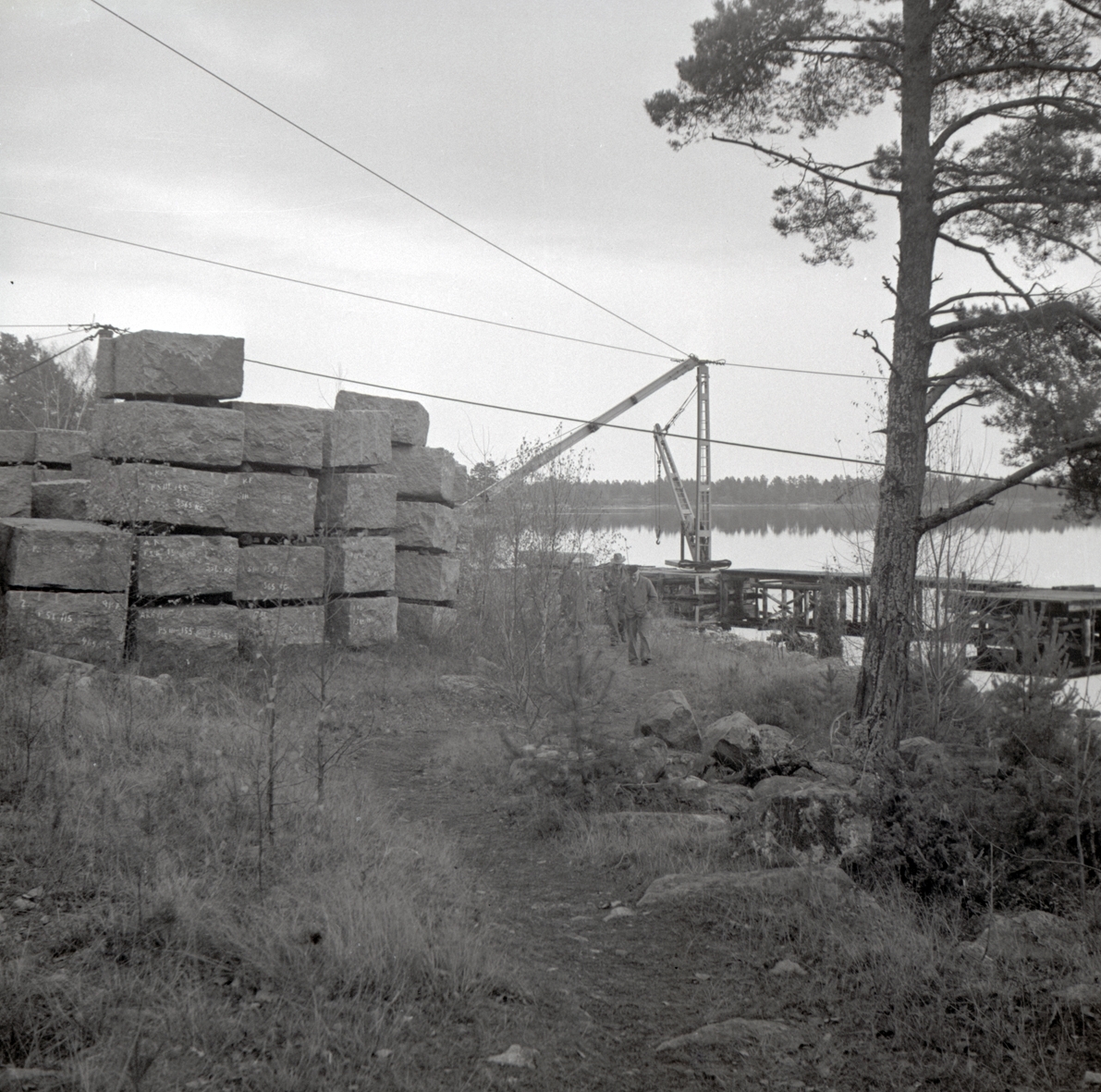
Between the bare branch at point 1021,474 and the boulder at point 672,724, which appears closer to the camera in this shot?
the bare branch at point 1021,474

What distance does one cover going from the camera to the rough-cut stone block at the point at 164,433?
1323 centimetres

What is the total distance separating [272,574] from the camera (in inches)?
563

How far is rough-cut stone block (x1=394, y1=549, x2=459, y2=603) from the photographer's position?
16.9m

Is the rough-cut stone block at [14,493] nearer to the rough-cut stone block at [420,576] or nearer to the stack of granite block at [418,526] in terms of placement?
the stack of granite block at [418,526]

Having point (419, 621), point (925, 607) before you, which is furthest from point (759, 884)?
point (419, 621)

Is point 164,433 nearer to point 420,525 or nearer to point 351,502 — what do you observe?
point 351,502

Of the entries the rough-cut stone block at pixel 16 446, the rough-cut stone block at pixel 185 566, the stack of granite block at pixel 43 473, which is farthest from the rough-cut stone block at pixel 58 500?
the rough-cut stone block at pixel 185 566

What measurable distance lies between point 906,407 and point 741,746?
4.01m

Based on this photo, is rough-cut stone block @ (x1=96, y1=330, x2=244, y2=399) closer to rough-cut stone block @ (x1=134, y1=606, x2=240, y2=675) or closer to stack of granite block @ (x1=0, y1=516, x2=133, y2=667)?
stack of granite block @ (x1=0, y1=516, x2=133, y2=667)

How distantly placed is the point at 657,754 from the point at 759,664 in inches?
400

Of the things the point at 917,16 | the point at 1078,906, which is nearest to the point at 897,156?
the point at 917,16

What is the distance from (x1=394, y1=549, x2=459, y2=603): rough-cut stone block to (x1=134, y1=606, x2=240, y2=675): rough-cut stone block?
367cm

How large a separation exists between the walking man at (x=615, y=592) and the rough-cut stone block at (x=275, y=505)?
684 cm

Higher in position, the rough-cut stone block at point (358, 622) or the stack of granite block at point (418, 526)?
the stack of granite block at point (418, 526)
